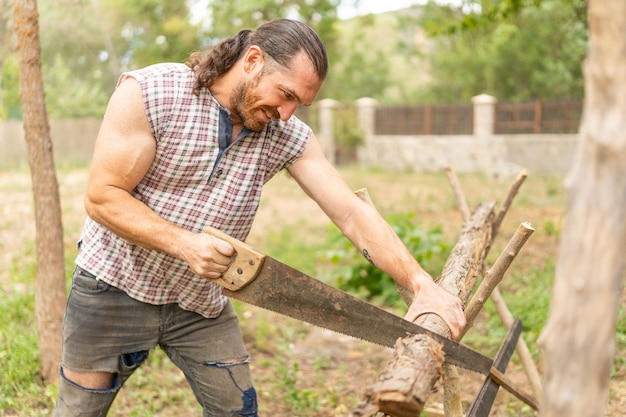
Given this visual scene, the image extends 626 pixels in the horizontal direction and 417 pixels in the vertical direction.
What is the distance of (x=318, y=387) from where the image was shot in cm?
489

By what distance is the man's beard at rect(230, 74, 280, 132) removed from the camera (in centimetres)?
270

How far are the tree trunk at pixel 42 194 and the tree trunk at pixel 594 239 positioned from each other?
355cm

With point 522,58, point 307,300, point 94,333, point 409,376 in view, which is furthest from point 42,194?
point 522,58

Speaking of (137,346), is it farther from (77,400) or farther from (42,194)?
(42,194)

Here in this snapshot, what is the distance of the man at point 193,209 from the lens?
8.43ft

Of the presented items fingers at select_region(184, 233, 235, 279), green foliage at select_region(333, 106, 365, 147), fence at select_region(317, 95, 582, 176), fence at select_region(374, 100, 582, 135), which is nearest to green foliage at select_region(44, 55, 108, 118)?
green foliage at select_region(333, 106, 365, 147)

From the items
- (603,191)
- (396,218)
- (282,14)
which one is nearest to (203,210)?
(603,191)

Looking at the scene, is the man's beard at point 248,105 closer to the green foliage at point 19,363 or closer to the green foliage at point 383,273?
the green foliage at point 19,363

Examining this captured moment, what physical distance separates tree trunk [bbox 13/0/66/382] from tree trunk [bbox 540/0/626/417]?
11.7ft

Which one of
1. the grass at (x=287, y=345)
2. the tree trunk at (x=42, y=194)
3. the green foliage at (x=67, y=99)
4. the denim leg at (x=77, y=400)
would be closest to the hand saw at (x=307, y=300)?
the denim leg at (x=77, y=400)

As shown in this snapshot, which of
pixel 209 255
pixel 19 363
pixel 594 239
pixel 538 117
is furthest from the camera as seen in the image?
pixel 538 117

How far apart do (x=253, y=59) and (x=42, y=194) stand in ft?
7.27

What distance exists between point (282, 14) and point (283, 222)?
1495 cm

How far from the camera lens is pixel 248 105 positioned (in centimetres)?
271
